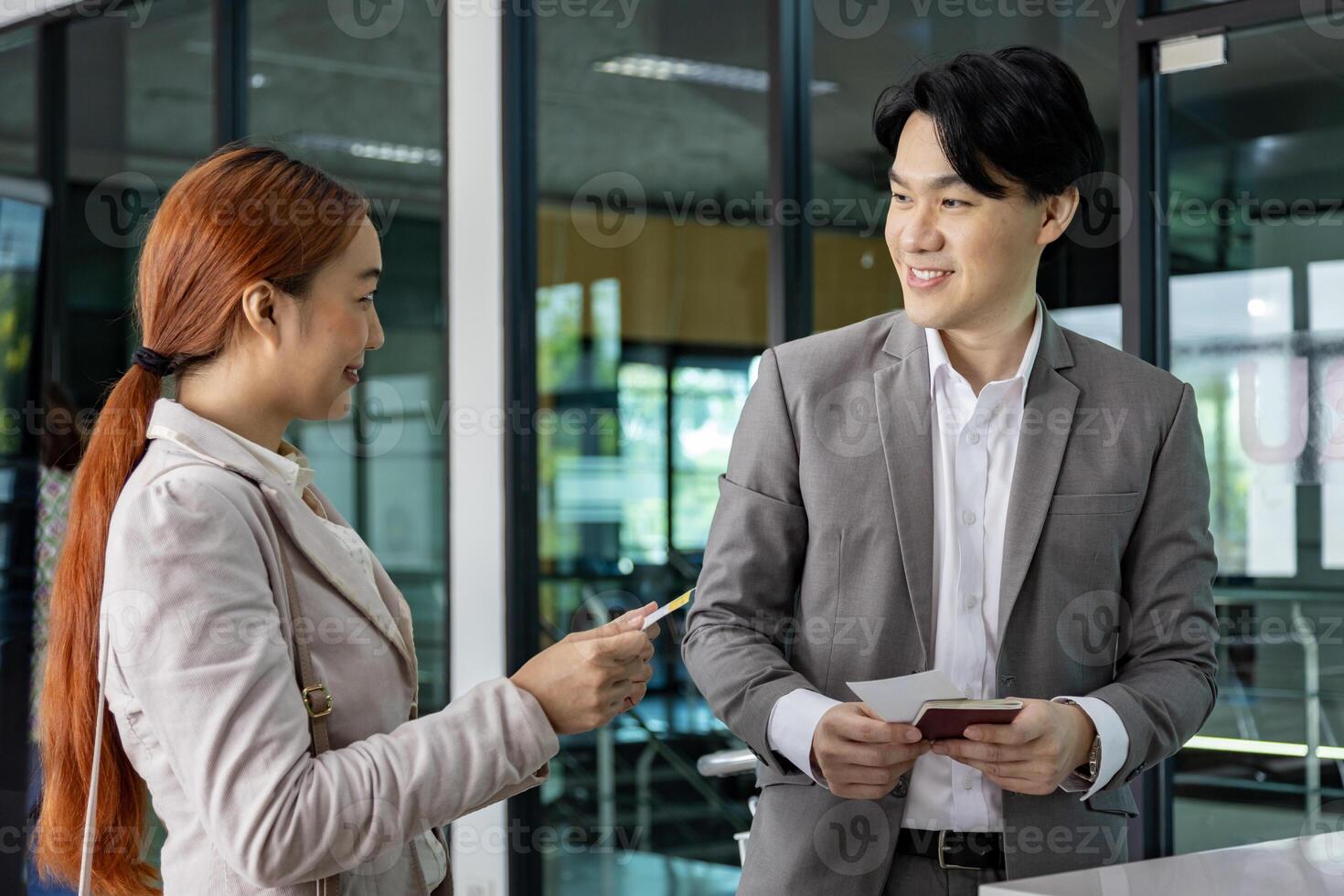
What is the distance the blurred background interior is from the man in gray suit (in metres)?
0.83

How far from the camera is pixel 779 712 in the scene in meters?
1.70

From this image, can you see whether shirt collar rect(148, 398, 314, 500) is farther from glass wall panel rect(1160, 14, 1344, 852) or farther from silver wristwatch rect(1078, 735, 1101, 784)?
glass wall panel rect(1160, 14, 1344, 852)

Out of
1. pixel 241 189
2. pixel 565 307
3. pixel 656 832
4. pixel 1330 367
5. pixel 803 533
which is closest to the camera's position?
pixel 241 189

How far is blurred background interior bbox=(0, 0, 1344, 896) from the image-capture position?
8.52 ft

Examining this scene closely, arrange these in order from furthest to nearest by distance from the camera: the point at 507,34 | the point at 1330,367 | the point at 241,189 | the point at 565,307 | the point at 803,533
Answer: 1. the point at 565,307
2. the point at 507,34
3. the point at 1330,367
4. the point at 803,533
5. the point at 241,189

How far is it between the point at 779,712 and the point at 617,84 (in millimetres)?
3119

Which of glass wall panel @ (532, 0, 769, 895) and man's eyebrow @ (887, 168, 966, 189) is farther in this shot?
glass wall panel @ (532, 0, 769, 895)

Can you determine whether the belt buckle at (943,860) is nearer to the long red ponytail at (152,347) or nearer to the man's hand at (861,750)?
the man's hand at (861,750)

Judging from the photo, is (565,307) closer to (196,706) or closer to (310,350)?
(310,350)

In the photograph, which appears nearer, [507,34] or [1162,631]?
[1162,631]

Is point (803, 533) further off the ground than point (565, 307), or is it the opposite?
point (565, 307)

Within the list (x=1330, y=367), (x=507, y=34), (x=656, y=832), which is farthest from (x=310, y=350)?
(x=656, y=832)

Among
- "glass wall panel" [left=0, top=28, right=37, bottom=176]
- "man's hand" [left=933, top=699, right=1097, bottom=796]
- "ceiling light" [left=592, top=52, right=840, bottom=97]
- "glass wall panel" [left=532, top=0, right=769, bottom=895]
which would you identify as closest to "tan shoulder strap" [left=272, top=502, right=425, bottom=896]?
"man's hand" [left=933, top=699, right=1097, bottom=796]

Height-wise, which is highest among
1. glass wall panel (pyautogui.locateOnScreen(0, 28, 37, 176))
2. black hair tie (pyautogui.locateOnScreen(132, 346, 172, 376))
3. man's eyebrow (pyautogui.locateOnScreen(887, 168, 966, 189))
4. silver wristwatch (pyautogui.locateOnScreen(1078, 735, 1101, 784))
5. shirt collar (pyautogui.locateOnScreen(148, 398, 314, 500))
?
glass wall panel (pyautogui.locateOnScreen(0, 28, 37, 176))
